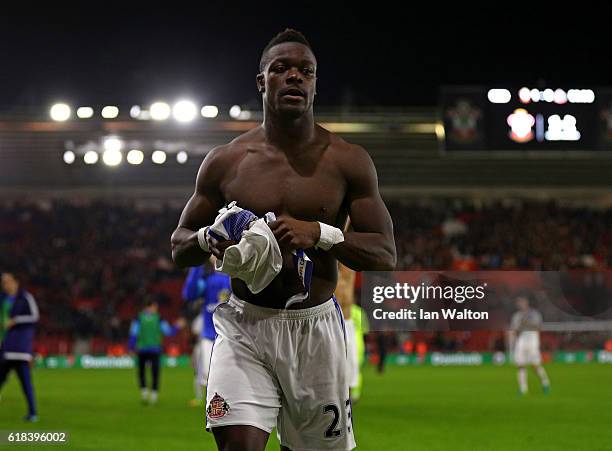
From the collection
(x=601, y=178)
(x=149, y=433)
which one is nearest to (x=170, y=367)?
(x=601, y=178)

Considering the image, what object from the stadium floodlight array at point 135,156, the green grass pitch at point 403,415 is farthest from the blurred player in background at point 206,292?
the stadium floodlight array at point 135,156

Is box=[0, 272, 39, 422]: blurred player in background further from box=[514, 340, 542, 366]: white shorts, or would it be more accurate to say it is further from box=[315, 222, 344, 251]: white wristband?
box=[315, 222, 344, 251]: white wristband

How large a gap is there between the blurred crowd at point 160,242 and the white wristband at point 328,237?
34.5m

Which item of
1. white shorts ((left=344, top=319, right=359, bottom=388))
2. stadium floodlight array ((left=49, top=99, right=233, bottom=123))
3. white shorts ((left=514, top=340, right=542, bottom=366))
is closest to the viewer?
white shorts ((left=344, top=319, right=359, bottom=388))

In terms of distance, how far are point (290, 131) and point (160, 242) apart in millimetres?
37755

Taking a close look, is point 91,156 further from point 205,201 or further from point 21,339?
point 205,201

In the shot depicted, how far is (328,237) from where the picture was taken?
4414 millimetres

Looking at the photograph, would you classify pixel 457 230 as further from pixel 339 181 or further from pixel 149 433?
pixel 339 181

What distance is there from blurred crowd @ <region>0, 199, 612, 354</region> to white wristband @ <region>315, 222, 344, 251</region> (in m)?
34.5

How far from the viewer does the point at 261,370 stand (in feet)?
14.9

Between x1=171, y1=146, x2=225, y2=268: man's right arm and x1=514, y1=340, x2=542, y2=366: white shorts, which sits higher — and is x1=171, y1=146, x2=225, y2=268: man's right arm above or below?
above

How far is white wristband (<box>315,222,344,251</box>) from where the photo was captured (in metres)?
4.39

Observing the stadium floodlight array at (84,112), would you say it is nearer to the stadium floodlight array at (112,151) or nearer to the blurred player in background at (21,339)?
the stadium floodlight array at (112,151)

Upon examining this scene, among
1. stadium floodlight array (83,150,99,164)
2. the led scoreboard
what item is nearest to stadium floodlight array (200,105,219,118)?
stadium floodlight array (83,150,99,164)
